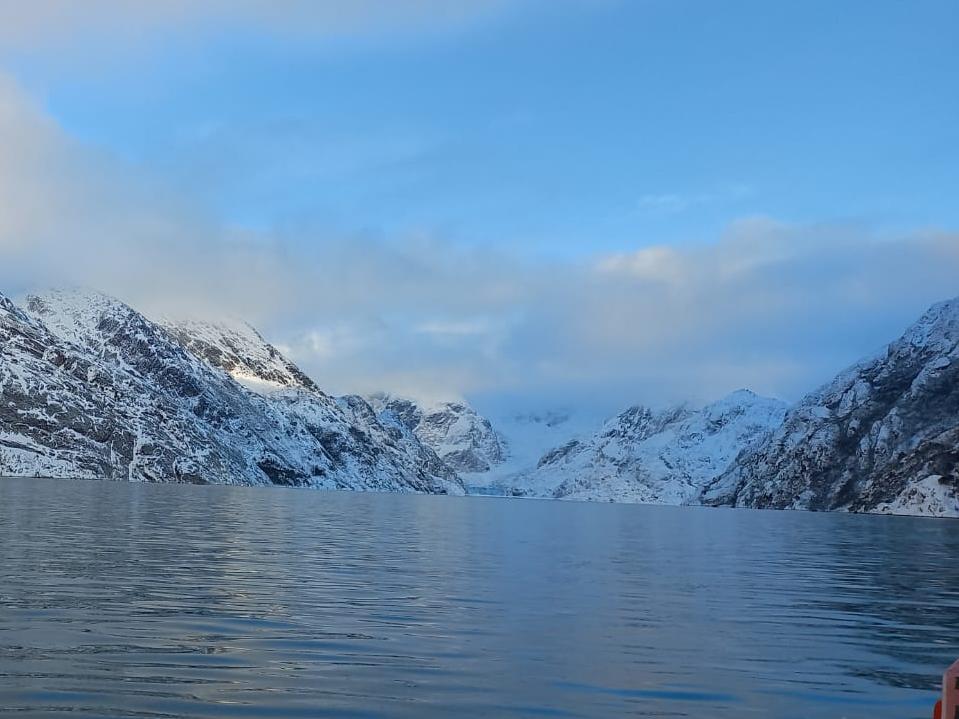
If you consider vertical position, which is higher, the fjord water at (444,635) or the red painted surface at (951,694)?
the red painted surface at (951,694)

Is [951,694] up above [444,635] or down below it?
above

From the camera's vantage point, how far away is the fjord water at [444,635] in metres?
23.6

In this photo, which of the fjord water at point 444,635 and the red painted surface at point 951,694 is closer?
the red painted surface at point 951,694

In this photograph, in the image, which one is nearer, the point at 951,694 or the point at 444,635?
the point at 951,694

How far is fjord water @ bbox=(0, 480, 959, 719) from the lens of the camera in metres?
23.6

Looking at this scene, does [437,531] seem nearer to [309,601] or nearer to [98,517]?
[98,517]

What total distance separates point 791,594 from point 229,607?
29.5 metres

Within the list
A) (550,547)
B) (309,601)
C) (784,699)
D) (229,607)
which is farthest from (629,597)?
(550,547)

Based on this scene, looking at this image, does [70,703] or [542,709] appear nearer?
[70,703]

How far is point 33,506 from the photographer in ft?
382

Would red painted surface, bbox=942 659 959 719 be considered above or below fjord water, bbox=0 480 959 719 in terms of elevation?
above

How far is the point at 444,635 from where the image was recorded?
110 feet

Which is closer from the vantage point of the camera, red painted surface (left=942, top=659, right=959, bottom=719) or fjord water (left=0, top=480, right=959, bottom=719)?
red painted surface (left=942, top=659, right=959, bottom=719)

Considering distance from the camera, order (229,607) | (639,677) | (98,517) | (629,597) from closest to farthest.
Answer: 1. (639,677)
2. (229,607)
3. (629,597)
4. (98,517)
